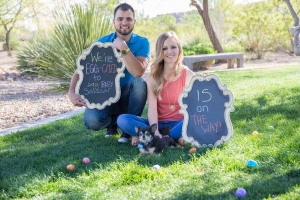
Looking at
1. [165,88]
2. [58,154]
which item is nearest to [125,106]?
[165,88]

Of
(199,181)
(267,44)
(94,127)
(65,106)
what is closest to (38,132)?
(94,127)

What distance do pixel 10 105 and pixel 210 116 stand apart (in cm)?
457

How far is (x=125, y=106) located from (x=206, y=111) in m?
0.99

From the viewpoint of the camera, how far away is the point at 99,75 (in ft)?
12.2

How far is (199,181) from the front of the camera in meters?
2.57

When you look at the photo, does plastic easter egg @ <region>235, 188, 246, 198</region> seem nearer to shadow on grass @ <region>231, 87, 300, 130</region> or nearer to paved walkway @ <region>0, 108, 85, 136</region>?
shadow on grass @ <region>231, 87, 300, 130</region>

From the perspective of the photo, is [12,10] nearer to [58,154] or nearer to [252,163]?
[58,154]

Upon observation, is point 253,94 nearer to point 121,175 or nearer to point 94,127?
point 94,127

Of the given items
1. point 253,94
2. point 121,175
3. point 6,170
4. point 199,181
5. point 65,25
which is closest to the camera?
point 199,181

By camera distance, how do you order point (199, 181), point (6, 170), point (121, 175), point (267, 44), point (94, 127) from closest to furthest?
point (199, 181), point (121, 175), point (6, 170), point (94, 127), point (267, 44)

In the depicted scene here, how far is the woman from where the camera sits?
3508 mm

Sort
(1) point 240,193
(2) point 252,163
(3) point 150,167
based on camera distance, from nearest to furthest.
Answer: (1) point 240,193 → (2) point 252,163 → (3) point 150,167

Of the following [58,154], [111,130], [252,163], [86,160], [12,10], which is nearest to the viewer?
[252,163]

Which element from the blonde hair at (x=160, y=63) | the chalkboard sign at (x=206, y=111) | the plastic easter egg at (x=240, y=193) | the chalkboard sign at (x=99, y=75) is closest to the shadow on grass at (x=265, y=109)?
the chalkboard sign at (x=206, y=111)
